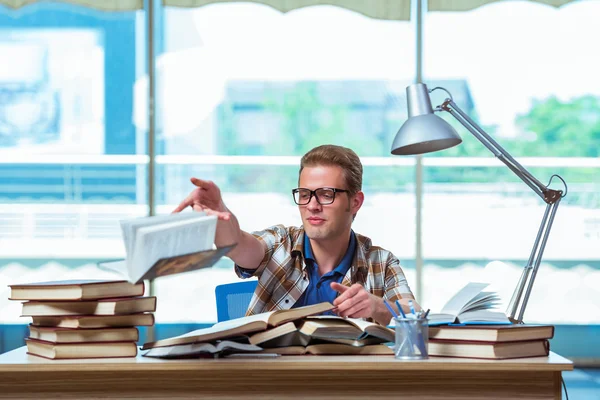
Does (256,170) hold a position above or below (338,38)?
below

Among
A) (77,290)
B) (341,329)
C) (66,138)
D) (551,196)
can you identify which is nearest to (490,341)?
(341,329)

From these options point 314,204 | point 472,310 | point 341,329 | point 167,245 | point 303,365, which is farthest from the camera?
point 314,204

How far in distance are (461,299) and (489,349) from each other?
23 cm

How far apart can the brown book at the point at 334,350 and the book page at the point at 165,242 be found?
0.33 metres

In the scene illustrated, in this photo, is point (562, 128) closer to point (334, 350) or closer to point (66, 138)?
point (66, 138)

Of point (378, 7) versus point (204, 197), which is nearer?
point (204, 197)

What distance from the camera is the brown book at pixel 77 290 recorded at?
5.12 feet

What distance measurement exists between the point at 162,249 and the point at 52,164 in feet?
12.8

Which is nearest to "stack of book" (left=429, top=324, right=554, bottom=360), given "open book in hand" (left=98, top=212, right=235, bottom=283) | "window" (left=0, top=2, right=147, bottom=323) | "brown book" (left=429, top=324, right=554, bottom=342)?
"brown book" (left=429, top=324, right=554, bottom=342)

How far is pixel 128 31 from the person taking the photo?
5004 mm

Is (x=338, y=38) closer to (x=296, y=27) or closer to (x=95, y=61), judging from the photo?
(x=296, y=27)

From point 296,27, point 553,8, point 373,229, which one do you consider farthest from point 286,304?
point 553,8

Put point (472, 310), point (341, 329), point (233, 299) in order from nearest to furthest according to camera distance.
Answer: point (341, 329) < point (472, 310) < point (233, 299)

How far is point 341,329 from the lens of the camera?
159 cm
